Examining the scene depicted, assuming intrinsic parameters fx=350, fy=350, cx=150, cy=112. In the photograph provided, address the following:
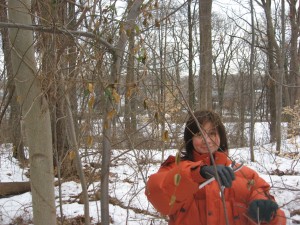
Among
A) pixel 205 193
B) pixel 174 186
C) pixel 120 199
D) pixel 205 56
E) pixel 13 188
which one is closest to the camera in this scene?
pixel 174 186

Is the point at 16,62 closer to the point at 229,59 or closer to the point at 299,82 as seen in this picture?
the point at 299,82

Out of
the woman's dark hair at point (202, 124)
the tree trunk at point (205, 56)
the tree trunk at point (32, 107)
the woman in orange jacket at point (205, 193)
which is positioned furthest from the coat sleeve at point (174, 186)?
the tree trunk at point (205, 56)

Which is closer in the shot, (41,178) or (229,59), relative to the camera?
(41,178)

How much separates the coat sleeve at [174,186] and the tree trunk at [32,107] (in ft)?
2.17

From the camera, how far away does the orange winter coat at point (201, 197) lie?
70.1 inches

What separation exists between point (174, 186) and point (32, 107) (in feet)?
3.09

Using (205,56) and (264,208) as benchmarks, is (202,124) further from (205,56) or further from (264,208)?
(205,56)

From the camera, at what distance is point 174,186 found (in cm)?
181

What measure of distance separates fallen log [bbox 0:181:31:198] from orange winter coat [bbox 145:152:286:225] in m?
4.26

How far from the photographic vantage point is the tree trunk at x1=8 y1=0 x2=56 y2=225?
2.01 meters

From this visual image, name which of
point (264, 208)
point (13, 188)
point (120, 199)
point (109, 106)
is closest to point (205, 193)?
point (264, 208)

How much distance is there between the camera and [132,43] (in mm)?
2205

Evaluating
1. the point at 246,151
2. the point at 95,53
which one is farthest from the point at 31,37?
the point at 246,151

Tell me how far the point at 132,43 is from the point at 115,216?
3.02 m
